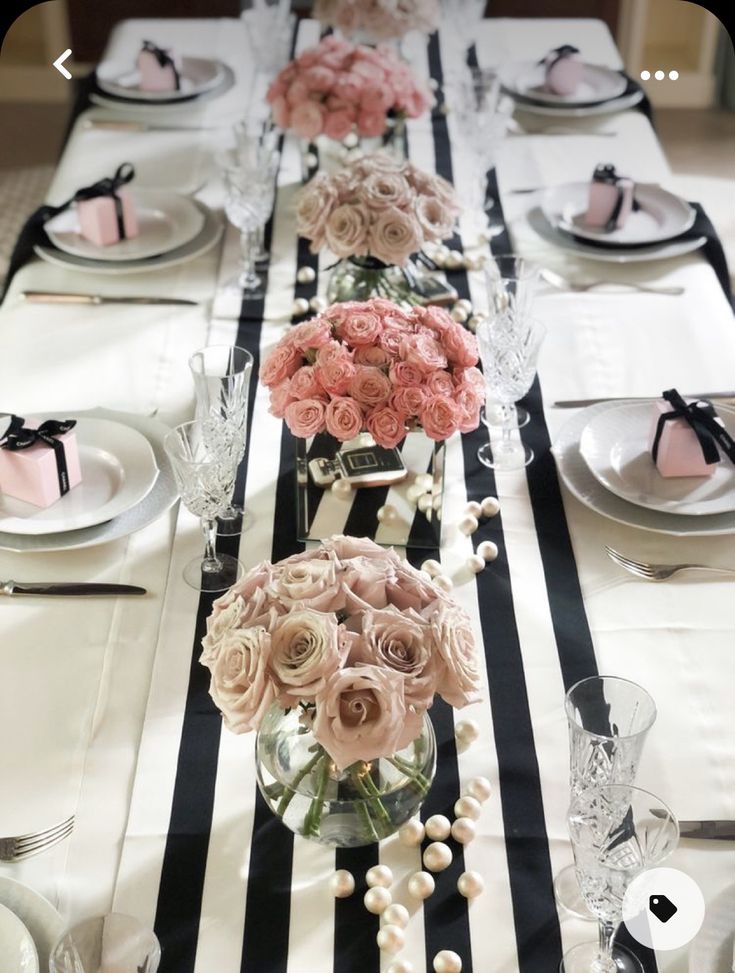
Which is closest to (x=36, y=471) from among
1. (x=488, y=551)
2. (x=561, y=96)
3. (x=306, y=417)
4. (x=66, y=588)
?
(x=66, y=588)

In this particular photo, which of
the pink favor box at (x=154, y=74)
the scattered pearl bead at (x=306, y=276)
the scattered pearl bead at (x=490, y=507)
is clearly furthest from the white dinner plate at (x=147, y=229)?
the scattered pearl bead at (x=490, y=507)

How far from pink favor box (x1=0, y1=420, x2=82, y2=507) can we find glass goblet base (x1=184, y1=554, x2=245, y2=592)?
0.69 feet

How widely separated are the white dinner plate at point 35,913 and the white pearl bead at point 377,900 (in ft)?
0.89

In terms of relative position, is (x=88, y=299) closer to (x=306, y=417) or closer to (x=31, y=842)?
(x=306, y=417)

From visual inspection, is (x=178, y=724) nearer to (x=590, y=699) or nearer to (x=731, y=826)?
(x=590, y=699)

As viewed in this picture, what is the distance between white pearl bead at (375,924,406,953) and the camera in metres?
1.02

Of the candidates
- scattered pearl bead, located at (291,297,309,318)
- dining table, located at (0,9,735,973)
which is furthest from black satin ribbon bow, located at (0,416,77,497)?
scattered pearl bead, located at (291,297,309,318)

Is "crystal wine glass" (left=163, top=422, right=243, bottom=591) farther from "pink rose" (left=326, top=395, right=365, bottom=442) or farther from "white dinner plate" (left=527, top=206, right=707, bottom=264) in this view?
"white dinner plate" (left=527, top=206, right=707, bottom=264)

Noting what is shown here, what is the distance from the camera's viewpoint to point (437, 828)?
113 cm

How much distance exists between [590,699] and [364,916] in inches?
11.2

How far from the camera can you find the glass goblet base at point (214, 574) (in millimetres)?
1432

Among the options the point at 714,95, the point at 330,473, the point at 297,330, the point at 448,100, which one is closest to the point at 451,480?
the point at 330,473

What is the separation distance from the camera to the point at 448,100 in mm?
2766

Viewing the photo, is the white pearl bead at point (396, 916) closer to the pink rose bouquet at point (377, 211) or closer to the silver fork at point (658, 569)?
the silver fork at point (658, 569)
